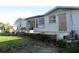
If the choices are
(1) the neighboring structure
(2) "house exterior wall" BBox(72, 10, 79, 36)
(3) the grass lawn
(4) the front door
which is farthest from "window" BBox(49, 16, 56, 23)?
(3) the grass lawn

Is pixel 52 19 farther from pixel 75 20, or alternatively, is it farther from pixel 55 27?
pixel 75 20

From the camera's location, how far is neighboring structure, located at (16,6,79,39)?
12.3ft

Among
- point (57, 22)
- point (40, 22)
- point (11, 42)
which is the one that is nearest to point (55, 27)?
point (57, 22)

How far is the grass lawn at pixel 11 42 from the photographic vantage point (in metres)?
3.64

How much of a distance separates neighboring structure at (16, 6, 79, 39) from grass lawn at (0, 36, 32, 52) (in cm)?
23

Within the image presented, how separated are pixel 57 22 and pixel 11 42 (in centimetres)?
94

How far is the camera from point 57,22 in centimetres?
386

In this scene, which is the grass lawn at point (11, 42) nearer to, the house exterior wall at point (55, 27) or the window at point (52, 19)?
the house exterior wall at point (55, 27)

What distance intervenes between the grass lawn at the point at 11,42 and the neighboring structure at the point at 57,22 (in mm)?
230

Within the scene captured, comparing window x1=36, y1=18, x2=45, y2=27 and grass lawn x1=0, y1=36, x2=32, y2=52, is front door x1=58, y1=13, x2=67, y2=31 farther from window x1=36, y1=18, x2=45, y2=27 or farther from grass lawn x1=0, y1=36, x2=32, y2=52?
grass lawn x1=0, y1=36, x2=32, y2=52

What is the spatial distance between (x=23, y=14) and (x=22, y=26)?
225mm

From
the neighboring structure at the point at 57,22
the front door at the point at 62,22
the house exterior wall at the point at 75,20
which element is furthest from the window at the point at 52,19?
the house exterior wall at the point at 75,20
